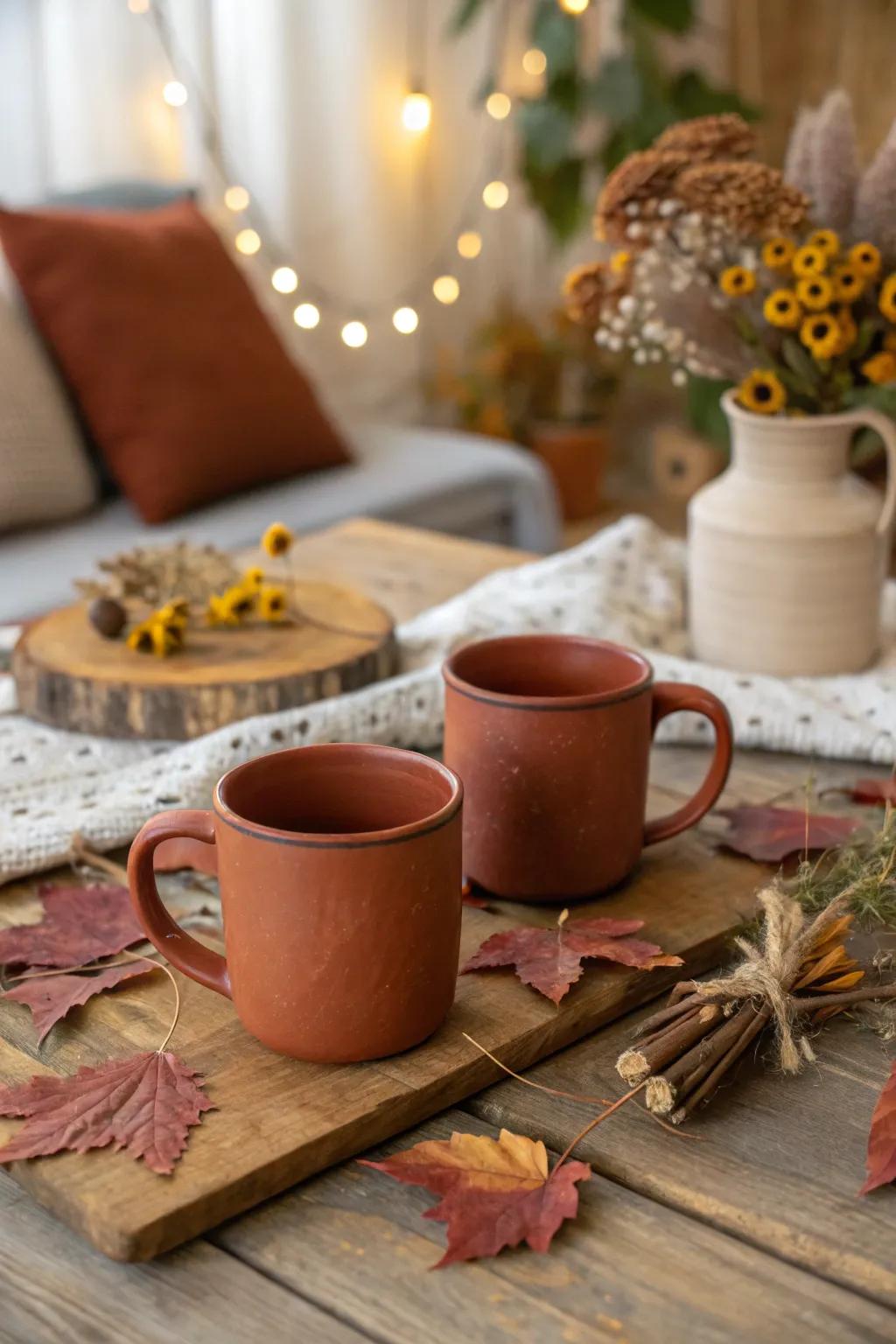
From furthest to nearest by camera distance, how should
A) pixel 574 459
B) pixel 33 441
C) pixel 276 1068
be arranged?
1. pixel 574 459
2. pixel 33 441
3. pixel 276 1068

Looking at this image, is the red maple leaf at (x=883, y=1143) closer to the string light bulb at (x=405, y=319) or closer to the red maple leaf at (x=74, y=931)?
the red maple leaf at (x=74, y=931)

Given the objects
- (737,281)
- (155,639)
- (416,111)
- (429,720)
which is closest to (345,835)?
(429,720)

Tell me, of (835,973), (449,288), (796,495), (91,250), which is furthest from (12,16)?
(835,973)

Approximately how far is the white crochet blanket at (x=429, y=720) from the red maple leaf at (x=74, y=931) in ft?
0.17

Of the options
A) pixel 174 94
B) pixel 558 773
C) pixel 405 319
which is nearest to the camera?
pixel 558 773

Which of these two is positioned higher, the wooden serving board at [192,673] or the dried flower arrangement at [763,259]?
the dried flower arrangement at [763,259]

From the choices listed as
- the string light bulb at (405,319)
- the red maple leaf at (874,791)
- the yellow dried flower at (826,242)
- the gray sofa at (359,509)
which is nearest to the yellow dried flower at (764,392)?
the yellow dried flower at (826,242)

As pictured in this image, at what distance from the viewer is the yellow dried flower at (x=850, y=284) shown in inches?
41.6

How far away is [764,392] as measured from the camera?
1.12 meters

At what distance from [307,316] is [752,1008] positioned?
2796 mm

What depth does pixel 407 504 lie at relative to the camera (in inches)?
93.7

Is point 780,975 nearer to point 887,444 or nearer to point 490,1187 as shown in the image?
point 490,1187

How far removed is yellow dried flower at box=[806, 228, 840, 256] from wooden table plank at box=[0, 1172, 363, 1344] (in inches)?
31.5

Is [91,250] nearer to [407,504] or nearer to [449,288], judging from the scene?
[407,504]
